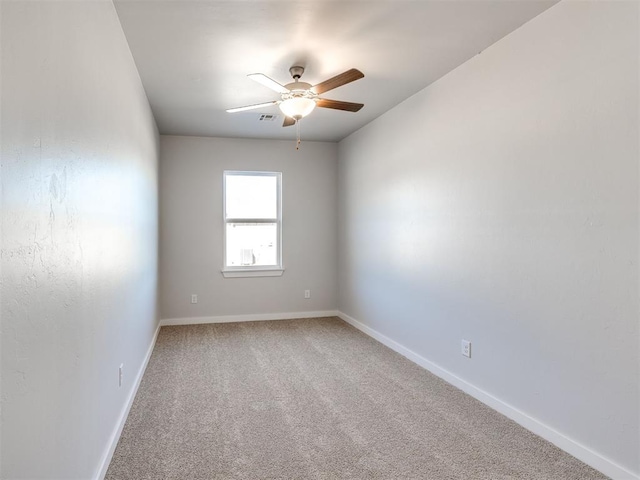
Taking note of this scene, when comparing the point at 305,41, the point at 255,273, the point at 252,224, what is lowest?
the point at 255,273

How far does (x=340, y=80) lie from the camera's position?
295cm

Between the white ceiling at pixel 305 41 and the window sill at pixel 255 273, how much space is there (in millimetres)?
2464

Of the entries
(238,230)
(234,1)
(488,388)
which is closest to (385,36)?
(234,1)

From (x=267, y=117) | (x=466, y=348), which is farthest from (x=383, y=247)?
(x=267, y=117)

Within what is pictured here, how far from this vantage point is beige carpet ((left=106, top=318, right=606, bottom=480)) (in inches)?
86.4

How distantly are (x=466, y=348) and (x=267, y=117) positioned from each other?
3163 mm

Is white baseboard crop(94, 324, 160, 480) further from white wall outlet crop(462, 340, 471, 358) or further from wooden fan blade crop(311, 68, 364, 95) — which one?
wooden fan blade crop(311, 68, 364, 95)

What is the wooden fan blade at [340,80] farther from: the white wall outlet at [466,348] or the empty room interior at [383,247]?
the white wall outlet at [466,348]

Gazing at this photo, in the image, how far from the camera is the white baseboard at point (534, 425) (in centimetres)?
212

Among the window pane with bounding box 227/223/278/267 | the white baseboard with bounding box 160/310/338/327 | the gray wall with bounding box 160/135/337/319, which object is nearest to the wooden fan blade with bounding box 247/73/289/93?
the gray wall with bounding box 160/135/337/319

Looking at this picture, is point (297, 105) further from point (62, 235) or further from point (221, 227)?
point (221, 227)

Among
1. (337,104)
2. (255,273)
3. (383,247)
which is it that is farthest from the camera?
(255,273)

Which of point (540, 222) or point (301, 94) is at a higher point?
point (301, 94)

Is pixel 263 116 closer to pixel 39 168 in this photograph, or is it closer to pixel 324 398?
pixel 324 398
